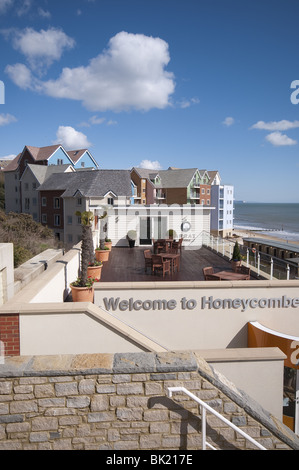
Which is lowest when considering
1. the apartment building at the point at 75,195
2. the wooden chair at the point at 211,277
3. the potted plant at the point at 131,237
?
the wooden chair at the point at 211,277

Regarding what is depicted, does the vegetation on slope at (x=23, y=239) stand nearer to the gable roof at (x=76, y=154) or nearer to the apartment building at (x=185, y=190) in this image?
the apartment building at (x=185, y=190)

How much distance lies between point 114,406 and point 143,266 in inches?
350

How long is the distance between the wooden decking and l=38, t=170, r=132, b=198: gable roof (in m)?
23.2

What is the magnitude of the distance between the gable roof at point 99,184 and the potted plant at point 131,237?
2077 centimetres

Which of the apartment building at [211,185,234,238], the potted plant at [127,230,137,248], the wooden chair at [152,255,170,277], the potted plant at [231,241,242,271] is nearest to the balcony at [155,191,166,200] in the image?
the apartment building at [211,185,234,238]

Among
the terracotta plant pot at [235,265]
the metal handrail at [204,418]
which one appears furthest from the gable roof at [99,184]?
the metal handrail at [204,418]

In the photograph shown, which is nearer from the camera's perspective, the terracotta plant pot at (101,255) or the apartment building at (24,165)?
the terracotta plant pot at (101,255)

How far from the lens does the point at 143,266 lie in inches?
487

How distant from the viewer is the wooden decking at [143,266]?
413 inches

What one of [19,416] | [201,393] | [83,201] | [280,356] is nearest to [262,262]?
[280,356]

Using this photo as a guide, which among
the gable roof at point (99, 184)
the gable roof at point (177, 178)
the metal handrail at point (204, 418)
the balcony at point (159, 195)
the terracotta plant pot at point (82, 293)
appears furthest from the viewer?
the gable roof at point (177, 178)

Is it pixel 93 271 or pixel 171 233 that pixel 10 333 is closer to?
pixel 93 271

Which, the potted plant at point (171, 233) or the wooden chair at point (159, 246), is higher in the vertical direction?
the potted plant at point (171, 233)

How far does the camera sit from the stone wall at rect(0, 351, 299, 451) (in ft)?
11.2
